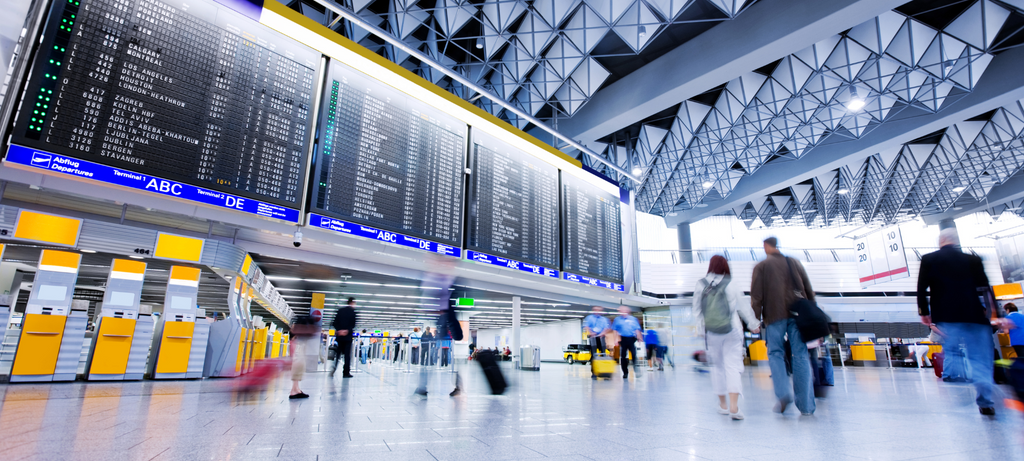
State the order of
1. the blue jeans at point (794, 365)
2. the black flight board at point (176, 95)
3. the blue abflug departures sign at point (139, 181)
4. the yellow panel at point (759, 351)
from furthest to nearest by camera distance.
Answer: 1. the yellow panel at point (759, 351)
2. the black flight board at point (176, 95)
3. the blue abflug departures sign at point (139, 181)
4. the blue jeans at point (794, 365)

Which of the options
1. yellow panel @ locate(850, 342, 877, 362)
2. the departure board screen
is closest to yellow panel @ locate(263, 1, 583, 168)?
the departure board screen

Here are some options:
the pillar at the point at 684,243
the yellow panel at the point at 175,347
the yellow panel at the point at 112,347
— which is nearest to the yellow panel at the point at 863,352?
the pillar at the point at 684,243

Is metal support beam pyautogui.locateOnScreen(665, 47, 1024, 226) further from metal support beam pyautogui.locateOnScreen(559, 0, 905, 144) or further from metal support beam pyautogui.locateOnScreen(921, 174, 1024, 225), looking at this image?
metal support beam pyautogui.locateOnScreen(921, 174, 1024, 225)

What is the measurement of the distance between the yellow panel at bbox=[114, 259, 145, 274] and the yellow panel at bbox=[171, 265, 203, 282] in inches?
19.4

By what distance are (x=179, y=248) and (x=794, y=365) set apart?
9681 mm

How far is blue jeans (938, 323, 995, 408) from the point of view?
12.8 ft

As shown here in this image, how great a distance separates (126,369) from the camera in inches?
307

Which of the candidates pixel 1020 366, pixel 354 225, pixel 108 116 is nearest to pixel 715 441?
pixel 1020 366

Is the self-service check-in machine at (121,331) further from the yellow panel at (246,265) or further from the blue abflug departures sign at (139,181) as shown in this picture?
the blue abflug departures sign at (139,181)

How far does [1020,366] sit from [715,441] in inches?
85.6

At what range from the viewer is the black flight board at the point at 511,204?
1135 cm

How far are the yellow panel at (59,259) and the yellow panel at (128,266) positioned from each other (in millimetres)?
543

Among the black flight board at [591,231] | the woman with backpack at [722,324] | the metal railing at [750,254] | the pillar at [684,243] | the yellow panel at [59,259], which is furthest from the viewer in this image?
the metal railing at [750,254]

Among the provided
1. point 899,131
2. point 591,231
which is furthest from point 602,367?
→ point 899,131
